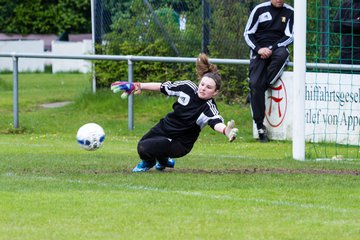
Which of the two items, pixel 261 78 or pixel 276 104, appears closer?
pixel 261 78

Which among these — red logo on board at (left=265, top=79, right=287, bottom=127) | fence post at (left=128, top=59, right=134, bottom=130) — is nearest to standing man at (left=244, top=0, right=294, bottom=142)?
→ red logo on board at (left=265, top=79, right=287, bottom=127)

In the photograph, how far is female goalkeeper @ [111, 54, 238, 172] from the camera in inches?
431

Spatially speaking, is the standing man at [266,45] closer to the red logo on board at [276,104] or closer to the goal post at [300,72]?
the red logo on board at [276,104]

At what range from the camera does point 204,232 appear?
7426mm

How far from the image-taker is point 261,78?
50.3 ft

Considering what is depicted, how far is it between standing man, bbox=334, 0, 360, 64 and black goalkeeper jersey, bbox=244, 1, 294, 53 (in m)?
0.72

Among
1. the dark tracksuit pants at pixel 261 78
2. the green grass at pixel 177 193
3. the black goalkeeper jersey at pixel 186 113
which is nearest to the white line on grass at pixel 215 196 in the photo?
the green grass at pixel 177 193

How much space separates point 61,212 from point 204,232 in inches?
56.5

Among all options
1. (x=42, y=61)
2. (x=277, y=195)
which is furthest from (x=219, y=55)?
(x=42, y=61)

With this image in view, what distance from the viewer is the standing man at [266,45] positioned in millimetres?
15227

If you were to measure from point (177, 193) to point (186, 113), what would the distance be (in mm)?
1892

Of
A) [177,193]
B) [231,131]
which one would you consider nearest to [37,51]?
[231,131]

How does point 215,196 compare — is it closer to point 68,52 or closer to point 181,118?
point 181,118

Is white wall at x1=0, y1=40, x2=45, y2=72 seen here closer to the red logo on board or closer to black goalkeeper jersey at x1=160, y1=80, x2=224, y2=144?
the red logo on board
